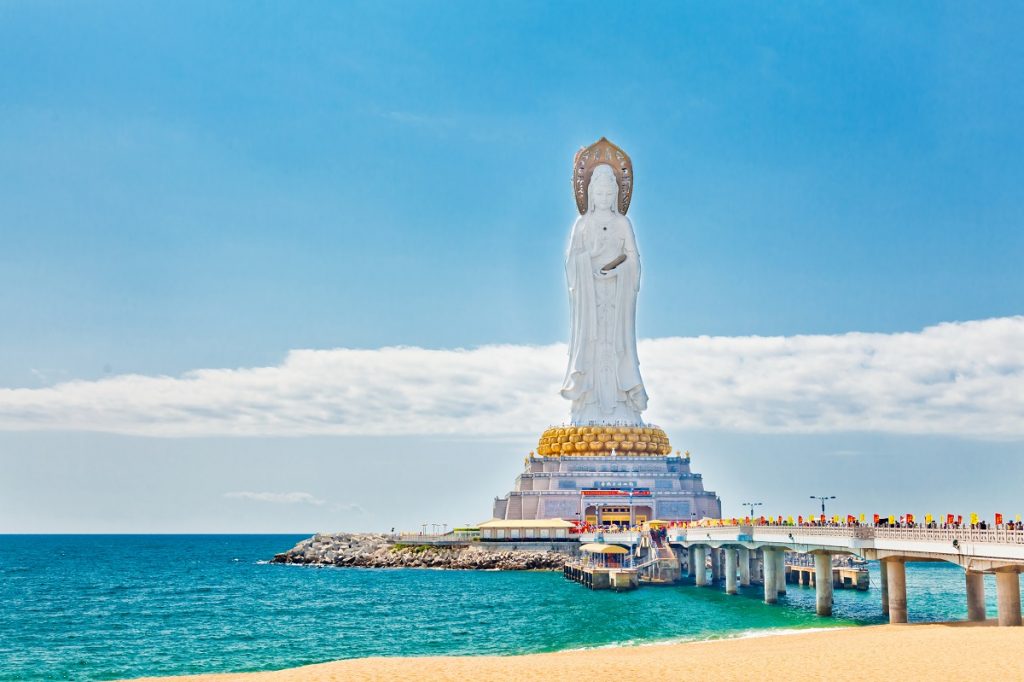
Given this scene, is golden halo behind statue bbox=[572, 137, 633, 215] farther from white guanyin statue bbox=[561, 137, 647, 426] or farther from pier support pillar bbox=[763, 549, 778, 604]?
pier support pillar bbox=[763, 549, 778, 604]

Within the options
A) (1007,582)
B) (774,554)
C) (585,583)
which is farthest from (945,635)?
(585,583)

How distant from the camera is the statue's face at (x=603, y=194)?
86.8 metres

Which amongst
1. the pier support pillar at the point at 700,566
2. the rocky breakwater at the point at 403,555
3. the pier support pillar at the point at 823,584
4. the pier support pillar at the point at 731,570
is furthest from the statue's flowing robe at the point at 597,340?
the pier support pillar at the point at 823,584

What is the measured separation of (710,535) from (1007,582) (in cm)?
2777

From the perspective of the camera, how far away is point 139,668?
34.2 metres

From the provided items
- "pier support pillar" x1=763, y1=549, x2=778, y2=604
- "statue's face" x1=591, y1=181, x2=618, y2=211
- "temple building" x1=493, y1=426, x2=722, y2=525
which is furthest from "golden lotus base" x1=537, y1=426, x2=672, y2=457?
"pier support pillar" x1=763, y1=549, x2=778, y2=604

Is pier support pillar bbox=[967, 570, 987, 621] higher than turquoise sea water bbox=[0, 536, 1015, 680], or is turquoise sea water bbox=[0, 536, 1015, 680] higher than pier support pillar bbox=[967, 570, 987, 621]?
pier support pillar bbox=[967, 570, 987, 621]

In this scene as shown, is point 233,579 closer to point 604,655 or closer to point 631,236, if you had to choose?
point 631,236

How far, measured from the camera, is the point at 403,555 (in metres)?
79.5

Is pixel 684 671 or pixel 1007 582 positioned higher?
pixel 1007 582

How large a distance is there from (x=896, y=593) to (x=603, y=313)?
166 feet

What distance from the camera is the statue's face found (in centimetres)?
8675

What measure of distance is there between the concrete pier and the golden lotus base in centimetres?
1985

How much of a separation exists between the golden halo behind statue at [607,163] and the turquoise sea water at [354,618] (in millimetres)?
32012
